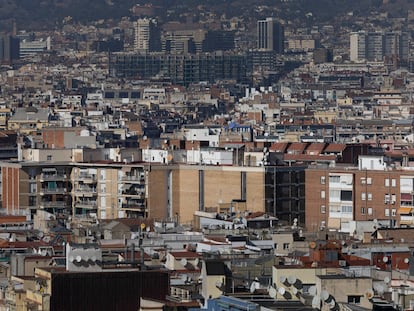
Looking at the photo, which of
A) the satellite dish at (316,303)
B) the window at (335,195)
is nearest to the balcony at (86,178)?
the window at (335,195)

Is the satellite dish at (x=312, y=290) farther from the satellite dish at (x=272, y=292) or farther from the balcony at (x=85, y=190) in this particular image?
the balcony at (x=85, y=190)

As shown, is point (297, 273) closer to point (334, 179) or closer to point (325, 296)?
point (325, 296)

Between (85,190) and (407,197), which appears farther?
(85,190)

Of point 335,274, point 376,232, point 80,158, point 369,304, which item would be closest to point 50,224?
point 376,232

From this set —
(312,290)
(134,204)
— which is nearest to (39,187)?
(134,204)

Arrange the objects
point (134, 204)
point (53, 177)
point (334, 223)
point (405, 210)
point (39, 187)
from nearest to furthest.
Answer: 1. point (405, 210)
2. point (334, 223)
3. point (134, 204)
4. point (39, 187)
5. point (53, 177)

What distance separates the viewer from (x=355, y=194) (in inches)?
2069

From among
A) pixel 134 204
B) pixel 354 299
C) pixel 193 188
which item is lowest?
pixel 134 204

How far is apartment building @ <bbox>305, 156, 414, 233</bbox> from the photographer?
169ft

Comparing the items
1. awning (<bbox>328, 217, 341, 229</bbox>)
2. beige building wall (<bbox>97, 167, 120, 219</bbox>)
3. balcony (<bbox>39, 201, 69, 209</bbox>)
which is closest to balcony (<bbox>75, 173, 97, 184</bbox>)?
beige building wall (<bbox>97, 167, 120, 219</bbox>)

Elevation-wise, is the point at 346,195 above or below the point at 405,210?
above

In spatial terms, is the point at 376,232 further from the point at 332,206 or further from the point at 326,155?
the point at 326,155

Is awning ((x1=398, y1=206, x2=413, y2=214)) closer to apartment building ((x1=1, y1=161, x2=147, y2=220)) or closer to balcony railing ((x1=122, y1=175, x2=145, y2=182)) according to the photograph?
apartment building ((x1=1, y1=161, x2=147, y2=220))

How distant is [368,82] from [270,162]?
13171 centimetres
